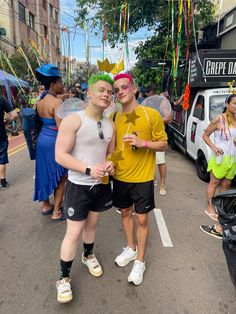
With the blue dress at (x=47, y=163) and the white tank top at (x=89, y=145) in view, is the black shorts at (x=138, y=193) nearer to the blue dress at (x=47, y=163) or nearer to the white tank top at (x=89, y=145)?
the white tank top at (x=89, y=145)

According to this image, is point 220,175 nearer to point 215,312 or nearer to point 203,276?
point 203,276

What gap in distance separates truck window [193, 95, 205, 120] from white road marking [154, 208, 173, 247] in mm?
2452

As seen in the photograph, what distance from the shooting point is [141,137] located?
2.35m

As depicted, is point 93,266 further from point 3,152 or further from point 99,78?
point 3,152

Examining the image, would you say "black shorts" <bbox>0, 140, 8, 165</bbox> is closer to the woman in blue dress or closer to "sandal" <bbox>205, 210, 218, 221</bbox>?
the woman in blue dress

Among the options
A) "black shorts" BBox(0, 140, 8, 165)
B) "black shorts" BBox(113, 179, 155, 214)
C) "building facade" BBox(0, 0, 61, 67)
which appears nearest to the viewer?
"black shorts" BBox(113, 179, 155, 214)

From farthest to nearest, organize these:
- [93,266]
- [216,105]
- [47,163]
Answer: [216,105] → [47,163] → [93,266]

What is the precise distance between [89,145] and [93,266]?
1267mm

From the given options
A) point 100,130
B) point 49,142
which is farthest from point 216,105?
point 100,130

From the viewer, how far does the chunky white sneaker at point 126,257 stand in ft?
9.20

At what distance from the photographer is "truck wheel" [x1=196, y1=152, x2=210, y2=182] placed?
17.9 ft

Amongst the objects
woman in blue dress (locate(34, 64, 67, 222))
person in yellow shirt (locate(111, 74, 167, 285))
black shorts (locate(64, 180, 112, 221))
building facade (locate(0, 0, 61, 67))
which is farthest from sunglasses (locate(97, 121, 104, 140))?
→ building facade (locate(0, 0, 61, 67))

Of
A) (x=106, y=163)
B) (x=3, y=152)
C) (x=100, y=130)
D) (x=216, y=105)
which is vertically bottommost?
(x=3, y=152)

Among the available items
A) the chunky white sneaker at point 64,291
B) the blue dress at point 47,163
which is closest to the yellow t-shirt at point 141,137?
the chunky white sneaker at point 64,291
